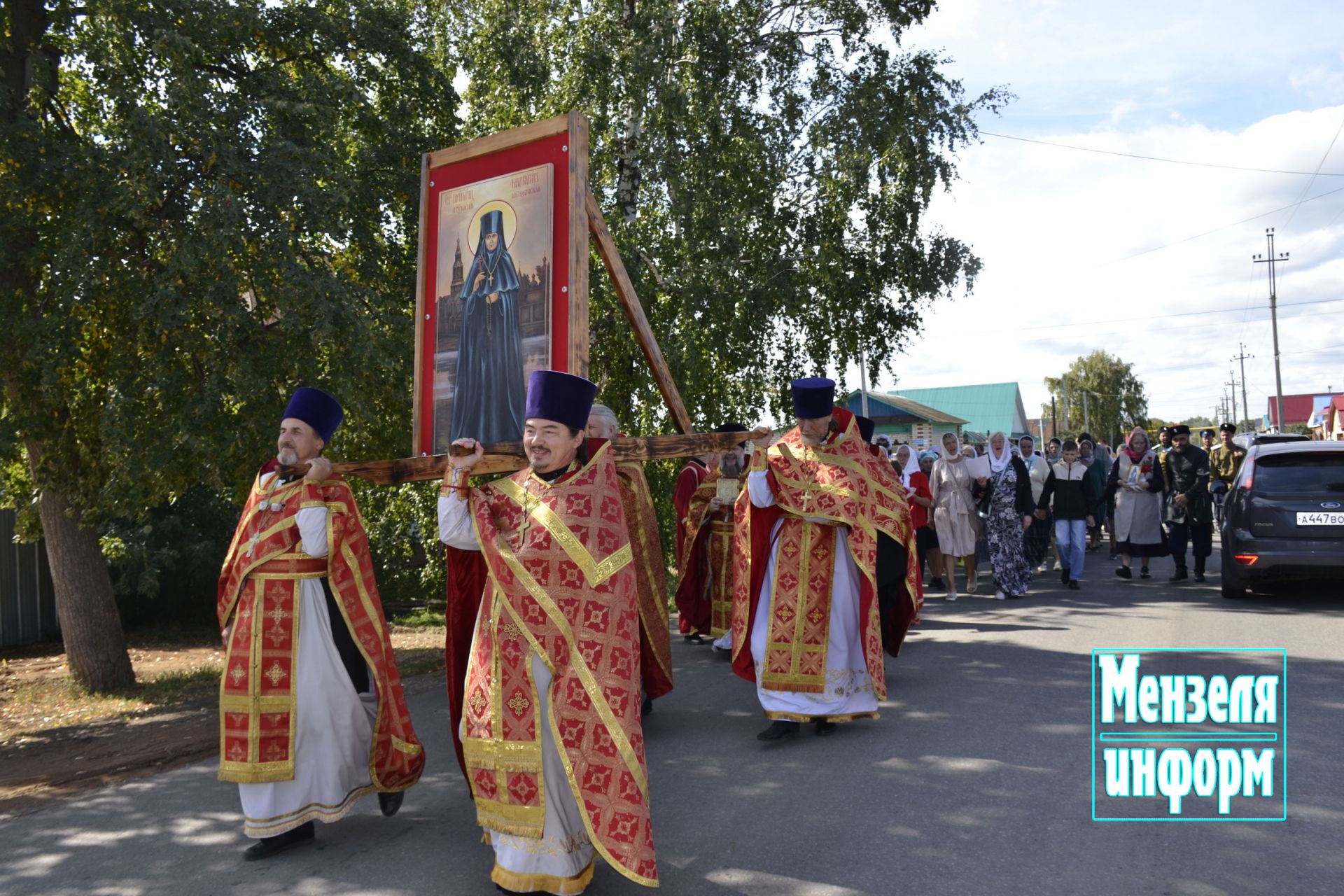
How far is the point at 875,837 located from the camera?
14.6 ft

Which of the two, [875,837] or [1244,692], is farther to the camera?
[1244,692]

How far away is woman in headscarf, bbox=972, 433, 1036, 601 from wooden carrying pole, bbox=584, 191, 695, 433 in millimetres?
6742

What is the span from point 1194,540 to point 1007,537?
2723 millimetres

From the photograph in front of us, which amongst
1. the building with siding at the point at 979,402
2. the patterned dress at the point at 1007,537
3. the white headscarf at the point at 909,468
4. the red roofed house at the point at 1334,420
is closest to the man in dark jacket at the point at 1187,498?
the patterned dress at the point at 1007,537

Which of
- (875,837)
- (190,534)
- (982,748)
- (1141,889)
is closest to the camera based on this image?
(1141,889)

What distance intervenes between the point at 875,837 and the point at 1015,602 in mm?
8165

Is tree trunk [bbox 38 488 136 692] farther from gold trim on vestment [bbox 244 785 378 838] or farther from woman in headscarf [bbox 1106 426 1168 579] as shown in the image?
woman in headscarf [bbox 1106 426 1168 579]

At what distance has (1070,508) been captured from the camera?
510 inches

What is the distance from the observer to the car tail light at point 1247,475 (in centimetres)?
1125

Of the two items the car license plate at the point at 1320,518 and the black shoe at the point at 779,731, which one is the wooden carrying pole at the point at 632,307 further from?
the car license plate at the point at 1320,518

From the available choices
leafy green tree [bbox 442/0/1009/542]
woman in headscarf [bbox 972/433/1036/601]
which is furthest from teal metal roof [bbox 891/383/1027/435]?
woman in headscarf [bbox 972/433/1036/601]

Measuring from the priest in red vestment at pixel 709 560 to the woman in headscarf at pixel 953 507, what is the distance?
396cm

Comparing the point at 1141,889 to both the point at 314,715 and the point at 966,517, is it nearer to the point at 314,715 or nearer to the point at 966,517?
the point at 314,715

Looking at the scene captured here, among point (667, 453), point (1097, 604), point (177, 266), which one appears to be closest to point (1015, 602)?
point (1097, 604)
